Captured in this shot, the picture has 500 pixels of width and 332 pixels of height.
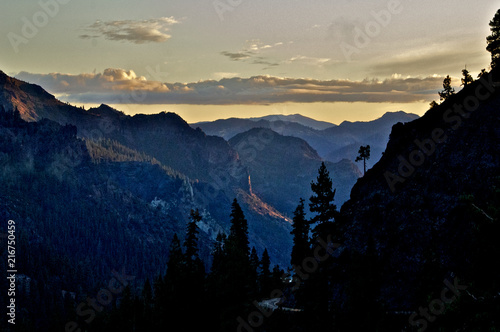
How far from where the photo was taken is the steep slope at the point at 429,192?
57281 mm

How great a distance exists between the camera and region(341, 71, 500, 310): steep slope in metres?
57.3

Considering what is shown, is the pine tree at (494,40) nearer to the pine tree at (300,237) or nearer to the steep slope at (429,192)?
the steep slope at (429,192)

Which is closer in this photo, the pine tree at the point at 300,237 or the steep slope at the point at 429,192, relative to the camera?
the steep slope at the point at 429,192

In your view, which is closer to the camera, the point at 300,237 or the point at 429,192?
the point at 429,192

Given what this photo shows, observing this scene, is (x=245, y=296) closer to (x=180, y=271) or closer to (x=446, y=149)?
(x=180, y=271)

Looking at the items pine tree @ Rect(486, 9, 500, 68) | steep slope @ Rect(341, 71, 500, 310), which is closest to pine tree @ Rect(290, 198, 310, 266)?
steep slope @ Rect(341, 71, 500, 310)

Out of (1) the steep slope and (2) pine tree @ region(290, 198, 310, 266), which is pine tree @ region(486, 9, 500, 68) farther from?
(2) pine tree @ region(290, 198, 310, 266)

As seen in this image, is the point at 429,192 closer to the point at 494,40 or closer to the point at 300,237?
the point at 300,237

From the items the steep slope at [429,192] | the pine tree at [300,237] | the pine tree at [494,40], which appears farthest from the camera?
the pine tree at [494,40]

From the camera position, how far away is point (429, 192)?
6519cm

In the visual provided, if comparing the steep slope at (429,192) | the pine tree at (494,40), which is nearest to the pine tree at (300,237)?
the steep slope at (429,192)

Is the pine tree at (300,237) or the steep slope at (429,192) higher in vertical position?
the steep slope at (429,192)

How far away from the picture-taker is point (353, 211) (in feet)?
241

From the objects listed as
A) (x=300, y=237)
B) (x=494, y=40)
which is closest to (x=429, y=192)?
(x=300, y=237)
